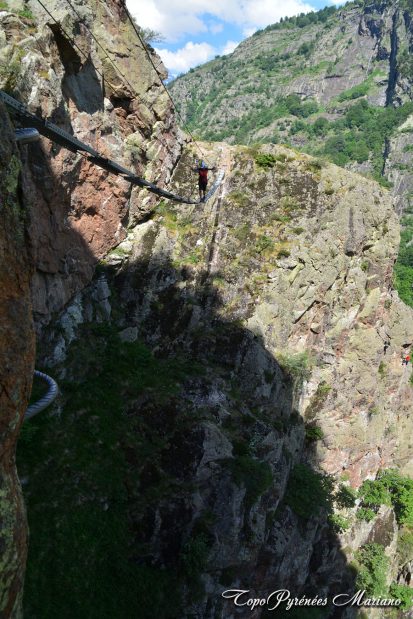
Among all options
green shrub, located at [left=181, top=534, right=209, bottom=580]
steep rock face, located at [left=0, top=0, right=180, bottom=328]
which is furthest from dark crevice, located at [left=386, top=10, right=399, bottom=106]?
green shrub, located at [left=181, top=534, right=209, bottom=580]

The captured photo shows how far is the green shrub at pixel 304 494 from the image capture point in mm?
19219

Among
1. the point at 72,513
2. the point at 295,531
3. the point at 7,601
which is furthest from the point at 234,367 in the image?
the point at 7,601

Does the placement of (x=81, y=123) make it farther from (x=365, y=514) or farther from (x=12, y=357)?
(x=365, y=514)

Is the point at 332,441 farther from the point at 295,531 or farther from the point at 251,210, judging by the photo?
the point at 251,210

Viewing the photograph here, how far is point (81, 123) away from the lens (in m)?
17.4

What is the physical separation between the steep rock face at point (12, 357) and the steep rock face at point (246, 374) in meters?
6.70

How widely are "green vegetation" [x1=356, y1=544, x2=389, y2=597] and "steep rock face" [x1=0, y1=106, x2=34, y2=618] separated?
23.5 m

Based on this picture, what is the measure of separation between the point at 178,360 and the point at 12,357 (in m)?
11.9

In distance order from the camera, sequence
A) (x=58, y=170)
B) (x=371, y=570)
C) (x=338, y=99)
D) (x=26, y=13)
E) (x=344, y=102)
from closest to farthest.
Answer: (x=26, y=13)
(x=58, y=170)
(x=371, y=570)
(x=344, y=102)
(x=338, y=99)

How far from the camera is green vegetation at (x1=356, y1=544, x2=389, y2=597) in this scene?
82.9 feet

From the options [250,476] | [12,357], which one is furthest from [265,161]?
[12,357]

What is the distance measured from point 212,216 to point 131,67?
736 centimetres

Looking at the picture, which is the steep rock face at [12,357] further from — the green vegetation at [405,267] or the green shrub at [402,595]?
the green vegetation at [405,267]

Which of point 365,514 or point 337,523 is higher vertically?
point 365,514
